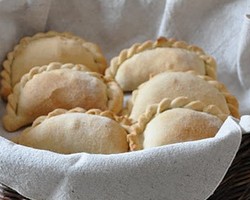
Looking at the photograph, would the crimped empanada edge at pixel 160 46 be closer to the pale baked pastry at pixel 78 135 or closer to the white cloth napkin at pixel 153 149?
the white cloth napkin at pixel 153 149

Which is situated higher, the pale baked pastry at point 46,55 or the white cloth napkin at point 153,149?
the white cloth napkin at point 153,149

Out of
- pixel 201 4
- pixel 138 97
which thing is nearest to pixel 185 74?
pixel 138 97

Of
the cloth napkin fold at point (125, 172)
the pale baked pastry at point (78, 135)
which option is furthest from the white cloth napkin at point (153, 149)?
the pale baked pastry at point (78, 135)

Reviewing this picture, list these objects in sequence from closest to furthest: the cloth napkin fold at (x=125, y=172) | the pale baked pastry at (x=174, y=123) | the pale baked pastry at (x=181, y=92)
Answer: the cloth napkin fold at (x=125, y=172), the pale baked pastry at (x=174, y=123), the pale baked pastry at (x=181, y=92)

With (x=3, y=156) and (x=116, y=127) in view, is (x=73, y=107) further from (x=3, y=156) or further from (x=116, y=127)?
(x=3, y=156)

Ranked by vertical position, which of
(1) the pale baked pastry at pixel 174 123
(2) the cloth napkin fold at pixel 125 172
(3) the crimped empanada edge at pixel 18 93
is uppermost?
(2) the cloth napkin fold at pixel 125 172

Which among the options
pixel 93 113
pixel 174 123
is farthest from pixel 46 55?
pixel 174 123

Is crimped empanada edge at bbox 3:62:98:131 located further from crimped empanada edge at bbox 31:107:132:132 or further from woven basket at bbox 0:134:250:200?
woven basket at bbox 0:134:250:200

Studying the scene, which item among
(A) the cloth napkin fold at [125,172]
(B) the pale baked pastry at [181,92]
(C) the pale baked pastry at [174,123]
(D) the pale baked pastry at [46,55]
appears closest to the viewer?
(A) the cloth napkin fold at [125,172]
